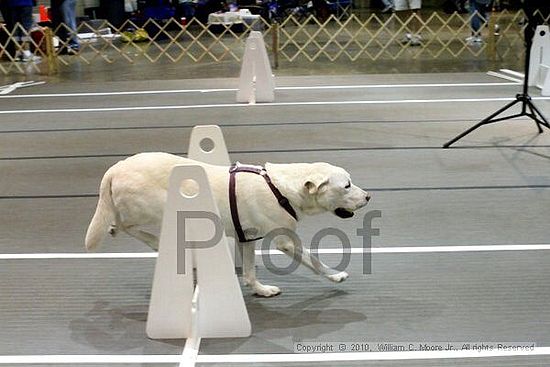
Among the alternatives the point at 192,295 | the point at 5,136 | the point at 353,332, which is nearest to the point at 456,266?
the point at 353,332

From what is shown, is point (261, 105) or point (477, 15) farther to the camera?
point (477, 15)

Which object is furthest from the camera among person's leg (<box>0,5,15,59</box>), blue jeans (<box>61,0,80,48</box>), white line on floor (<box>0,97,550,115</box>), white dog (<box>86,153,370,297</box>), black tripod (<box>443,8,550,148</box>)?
blue jeans (<box>61,0,80,48</box>)

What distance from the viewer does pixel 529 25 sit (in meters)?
4.92

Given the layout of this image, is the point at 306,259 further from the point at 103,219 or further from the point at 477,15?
the point at 477,15

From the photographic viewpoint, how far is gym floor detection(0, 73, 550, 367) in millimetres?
2594

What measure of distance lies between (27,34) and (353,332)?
29.4 ft

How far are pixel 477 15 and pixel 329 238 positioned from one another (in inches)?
333

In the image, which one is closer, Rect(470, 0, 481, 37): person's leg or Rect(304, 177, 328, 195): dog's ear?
Rect(304, 177, 328, 195): dog's ear

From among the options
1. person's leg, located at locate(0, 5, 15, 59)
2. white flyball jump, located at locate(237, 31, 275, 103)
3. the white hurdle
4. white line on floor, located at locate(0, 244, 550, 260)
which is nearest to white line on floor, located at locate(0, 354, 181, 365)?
white line on floor, located at locate(0, 244, 550, 260)

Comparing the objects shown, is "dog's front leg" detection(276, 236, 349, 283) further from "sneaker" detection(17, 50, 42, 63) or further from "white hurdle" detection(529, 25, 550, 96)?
"sneaker" detection(17, 50, 42, 63)

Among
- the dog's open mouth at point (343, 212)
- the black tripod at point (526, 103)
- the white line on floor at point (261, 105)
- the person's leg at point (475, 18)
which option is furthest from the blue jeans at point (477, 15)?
the dog's open mouth at point (343, 212)

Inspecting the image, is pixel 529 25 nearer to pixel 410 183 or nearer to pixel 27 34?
pixel 410 183

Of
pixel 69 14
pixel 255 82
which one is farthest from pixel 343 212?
pixel 69 14

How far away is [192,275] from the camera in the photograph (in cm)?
251
